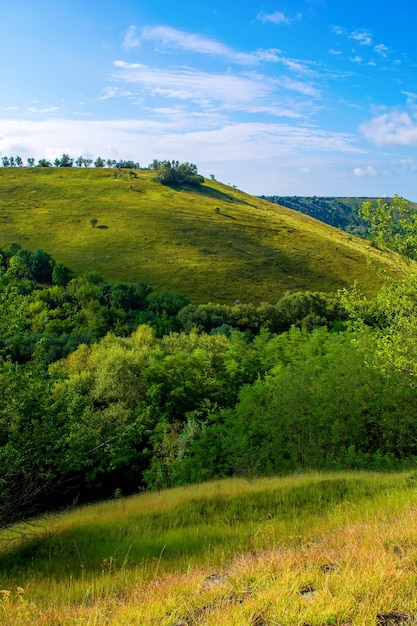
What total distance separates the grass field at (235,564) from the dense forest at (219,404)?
9.25 feet

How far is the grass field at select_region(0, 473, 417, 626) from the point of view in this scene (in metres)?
4.44

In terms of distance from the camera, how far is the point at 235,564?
5855 millimetres

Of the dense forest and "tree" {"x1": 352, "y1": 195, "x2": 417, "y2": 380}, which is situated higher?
"tree" {"x1": 352, "y1": 195, "x2": 417, "y2": 380}

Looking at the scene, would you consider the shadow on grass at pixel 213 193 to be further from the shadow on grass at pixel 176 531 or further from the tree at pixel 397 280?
the shadow on grass at pixel 176 531

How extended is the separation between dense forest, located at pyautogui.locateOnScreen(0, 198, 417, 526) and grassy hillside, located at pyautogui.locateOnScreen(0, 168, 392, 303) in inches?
1820

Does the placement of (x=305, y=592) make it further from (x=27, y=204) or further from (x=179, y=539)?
(x=27, y=204)

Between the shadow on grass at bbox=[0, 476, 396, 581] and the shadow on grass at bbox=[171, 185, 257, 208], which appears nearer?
the shadow on grass at bbox=[0, 476, 396, 581]

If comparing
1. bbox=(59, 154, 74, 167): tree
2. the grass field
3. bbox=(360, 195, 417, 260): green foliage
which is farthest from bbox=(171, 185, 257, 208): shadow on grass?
the grass field

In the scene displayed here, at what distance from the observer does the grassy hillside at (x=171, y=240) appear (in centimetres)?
9775

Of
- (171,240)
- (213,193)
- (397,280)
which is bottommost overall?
(397,280)

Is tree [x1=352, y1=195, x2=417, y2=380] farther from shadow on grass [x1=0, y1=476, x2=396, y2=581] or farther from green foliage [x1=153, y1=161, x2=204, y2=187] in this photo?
green foliage [x1=153, y1=161, x2=204, y2=187]

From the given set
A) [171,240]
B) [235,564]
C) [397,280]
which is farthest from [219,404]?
[171,240]

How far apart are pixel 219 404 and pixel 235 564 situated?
32.2m

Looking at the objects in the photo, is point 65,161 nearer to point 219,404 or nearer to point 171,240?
point 171,240
